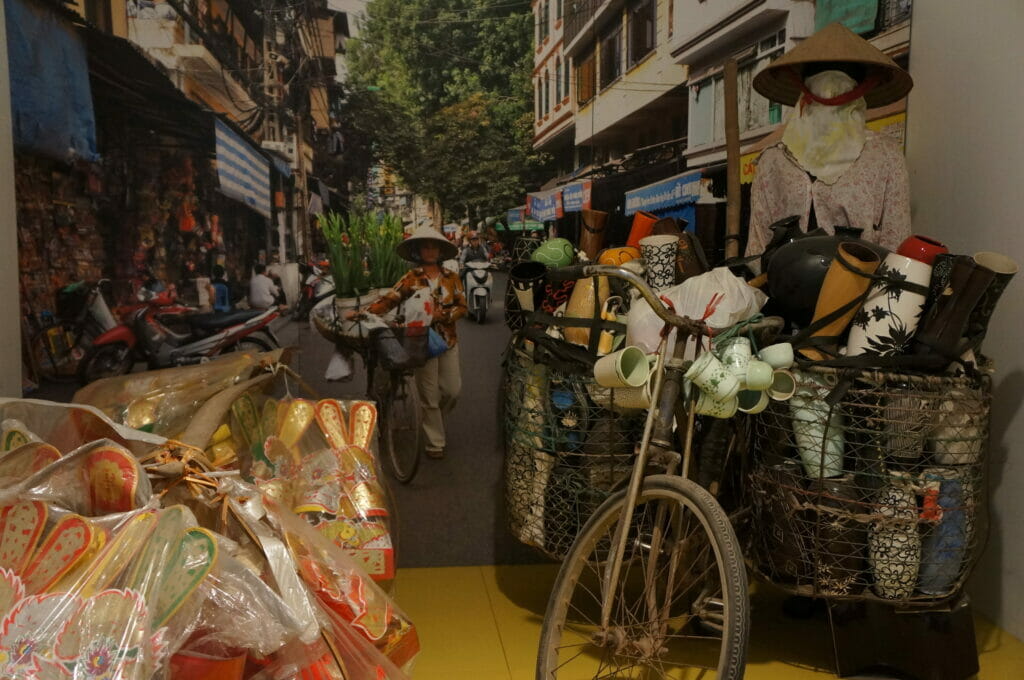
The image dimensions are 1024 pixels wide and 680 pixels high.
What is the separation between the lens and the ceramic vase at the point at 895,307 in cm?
204

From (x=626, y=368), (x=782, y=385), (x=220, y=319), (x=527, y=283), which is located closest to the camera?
(x=626, y=368)

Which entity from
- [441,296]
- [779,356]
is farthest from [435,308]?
[779,356]

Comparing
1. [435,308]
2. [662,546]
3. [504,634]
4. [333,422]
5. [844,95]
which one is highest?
[844,95]

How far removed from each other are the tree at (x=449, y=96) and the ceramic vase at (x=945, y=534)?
166 cm

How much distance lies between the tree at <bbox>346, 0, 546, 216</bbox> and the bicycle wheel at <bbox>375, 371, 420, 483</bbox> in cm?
64

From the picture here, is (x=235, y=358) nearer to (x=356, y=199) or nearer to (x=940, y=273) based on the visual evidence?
(x=356, y=199)

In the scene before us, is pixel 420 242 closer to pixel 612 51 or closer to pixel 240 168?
pixel 240 168

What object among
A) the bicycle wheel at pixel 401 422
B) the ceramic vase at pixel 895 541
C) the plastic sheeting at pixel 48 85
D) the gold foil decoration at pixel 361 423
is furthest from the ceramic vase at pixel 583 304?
the plastic sheeting at pixel 48 85

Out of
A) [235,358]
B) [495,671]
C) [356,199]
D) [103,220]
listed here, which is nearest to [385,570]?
[495,671]

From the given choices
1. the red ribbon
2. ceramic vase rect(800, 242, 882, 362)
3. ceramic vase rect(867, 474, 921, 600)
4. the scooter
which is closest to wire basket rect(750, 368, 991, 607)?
ceramic vase rect(867, 474, 921, 600)

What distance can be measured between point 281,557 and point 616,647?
775 mm

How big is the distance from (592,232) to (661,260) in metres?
0.46

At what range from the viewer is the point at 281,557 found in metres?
1.82

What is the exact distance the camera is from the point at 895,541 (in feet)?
6.66
